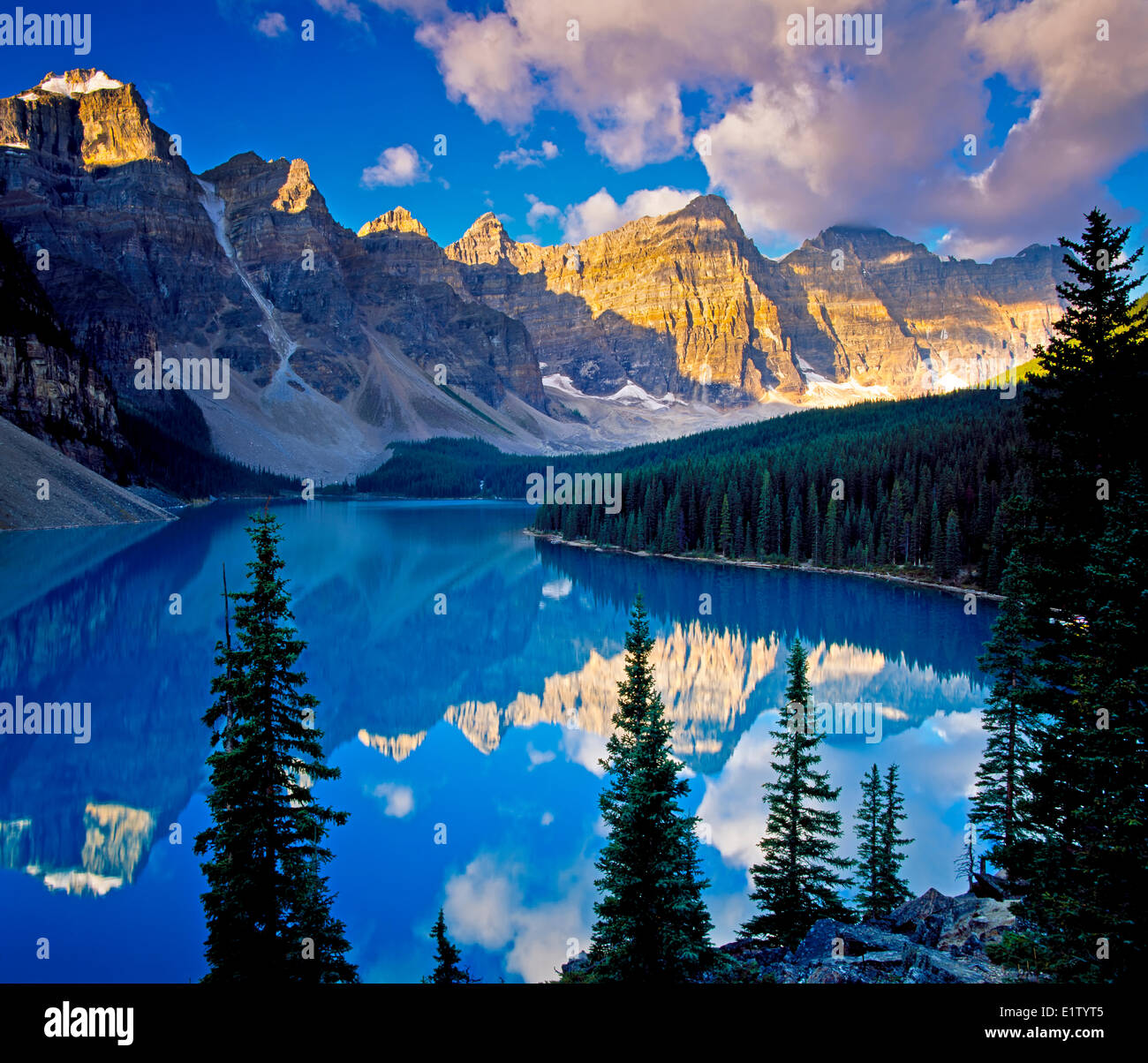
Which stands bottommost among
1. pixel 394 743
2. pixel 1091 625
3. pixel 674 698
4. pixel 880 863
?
pixel 394 743

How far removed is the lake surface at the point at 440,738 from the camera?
48.5 ft

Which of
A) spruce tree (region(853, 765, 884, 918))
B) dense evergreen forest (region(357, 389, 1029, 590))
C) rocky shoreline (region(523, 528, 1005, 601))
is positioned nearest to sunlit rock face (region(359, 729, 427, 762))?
spruce tree (region(853, 765, 884, 918))

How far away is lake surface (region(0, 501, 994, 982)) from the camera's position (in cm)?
1480

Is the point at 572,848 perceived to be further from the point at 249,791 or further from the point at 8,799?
the point at 8,799

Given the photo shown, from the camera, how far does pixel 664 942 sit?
9.32m

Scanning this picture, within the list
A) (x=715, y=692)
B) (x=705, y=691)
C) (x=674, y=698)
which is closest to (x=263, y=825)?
(x=674, y=698)

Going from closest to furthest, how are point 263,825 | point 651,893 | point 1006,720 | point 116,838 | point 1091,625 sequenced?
point 1091,625
point 263,825
point 651,893
point 1006,720
point 116,838

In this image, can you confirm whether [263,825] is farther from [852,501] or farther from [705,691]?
[852,501]

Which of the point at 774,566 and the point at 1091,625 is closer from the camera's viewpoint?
the point at 1091,625

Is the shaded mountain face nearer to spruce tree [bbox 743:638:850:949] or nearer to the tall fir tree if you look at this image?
spruce tree [bbox 743:638:850:949]

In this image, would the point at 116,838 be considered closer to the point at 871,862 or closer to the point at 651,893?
the point at 651,893

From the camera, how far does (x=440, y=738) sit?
27.2 meters

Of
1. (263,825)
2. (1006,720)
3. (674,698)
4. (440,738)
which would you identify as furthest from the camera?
(674,698)

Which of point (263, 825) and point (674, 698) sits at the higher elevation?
point (263, 825)
